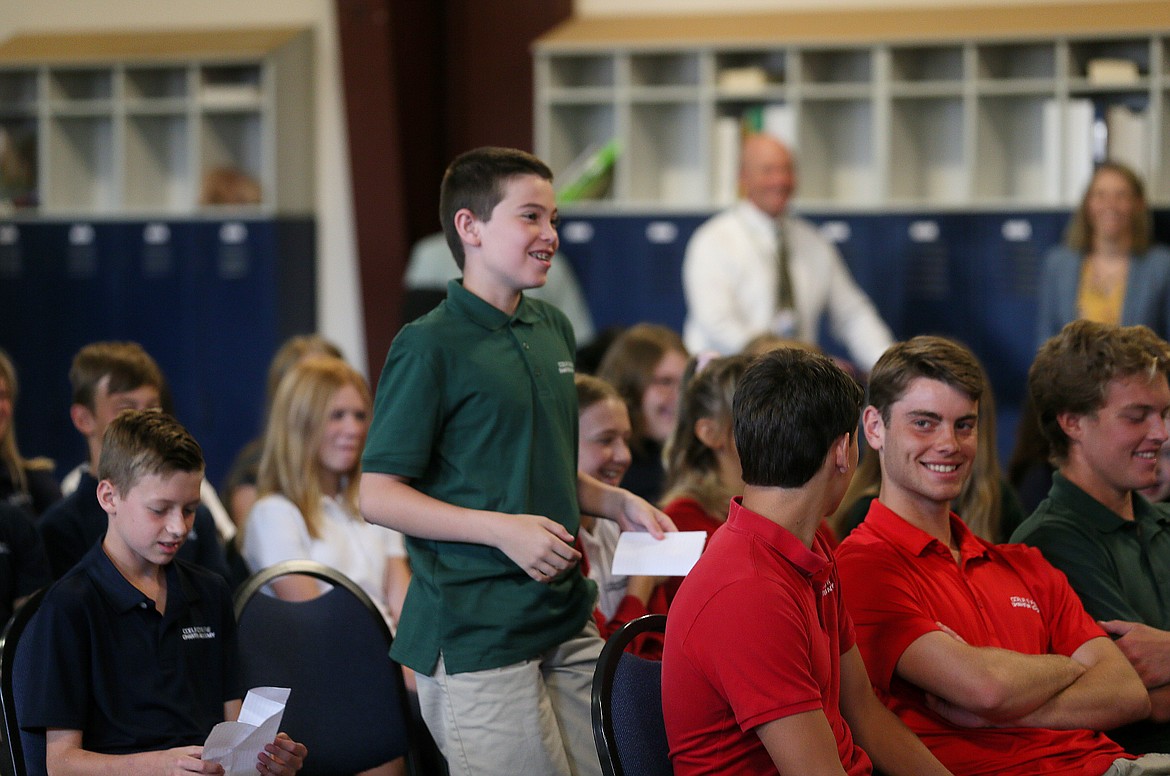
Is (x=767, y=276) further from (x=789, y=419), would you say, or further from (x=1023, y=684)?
(x=789, y=419)

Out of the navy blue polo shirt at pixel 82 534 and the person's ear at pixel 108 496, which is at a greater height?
the person's ear at pixel 108 496

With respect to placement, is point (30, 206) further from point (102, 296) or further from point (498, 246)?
point (498, 246)

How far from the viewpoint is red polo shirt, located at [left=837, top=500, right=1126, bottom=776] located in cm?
235

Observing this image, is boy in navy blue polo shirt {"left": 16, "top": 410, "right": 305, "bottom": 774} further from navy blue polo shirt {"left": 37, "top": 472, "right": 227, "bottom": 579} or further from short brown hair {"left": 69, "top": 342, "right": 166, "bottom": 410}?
short brown hair {"left": 69, "top": 342, "right": 166, "bottom": 410}

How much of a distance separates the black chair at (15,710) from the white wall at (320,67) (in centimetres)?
530

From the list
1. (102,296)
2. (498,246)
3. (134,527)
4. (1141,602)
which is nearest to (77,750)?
(134,527)

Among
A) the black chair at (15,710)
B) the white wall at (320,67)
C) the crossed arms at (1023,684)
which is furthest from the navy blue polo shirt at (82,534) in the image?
the white wall at (320,67)

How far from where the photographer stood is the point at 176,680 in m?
2.49

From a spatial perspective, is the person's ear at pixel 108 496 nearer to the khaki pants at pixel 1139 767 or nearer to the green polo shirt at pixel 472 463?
the green polo shirt at pixel 472 463

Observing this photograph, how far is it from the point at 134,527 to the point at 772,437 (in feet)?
3.90

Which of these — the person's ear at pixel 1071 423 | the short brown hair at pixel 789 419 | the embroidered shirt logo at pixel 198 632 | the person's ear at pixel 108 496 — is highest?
the short brown hair at pixel 789 419

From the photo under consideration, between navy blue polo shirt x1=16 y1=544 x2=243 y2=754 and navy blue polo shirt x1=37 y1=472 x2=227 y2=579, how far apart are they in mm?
631

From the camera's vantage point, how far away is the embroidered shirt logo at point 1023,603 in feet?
8.26

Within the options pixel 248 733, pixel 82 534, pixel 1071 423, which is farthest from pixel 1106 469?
pixel 82 534
